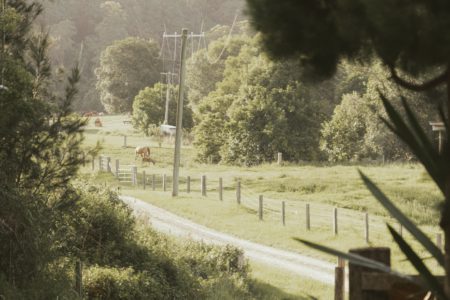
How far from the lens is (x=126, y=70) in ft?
231

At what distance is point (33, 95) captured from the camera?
9.14 m

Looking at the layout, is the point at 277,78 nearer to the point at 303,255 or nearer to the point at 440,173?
the point at 303,255

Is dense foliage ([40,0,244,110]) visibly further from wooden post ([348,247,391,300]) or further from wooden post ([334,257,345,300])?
wooden post ([348,247,391,300])

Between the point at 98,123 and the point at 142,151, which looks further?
the point at 98,123

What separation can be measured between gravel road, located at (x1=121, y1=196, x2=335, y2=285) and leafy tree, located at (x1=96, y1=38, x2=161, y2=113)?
4495 cm

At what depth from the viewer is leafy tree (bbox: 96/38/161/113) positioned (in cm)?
7006

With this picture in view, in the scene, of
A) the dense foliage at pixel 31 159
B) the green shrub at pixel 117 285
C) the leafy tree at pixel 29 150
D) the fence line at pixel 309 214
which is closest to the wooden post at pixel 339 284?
the dense foliage at pixel 31 159

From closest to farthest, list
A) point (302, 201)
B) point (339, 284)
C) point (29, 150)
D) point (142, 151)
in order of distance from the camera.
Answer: point (339, 284), point (29, 150), point (302, 201), point (142, 151)

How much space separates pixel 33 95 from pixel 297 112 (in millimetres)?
35480

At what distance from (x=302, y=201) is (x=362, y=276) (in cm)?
2724

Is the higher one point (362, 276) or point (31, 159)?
point (31, 159)

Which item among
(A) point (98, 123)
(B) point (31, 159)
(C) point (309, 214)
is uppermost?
(A) point (98, 123)

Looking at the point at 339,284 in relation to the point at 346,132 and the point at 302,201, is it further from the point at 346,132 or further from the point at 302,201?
the point at 346,132

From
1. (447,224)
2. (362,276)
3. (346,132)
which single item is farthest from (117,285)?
(346,132)
